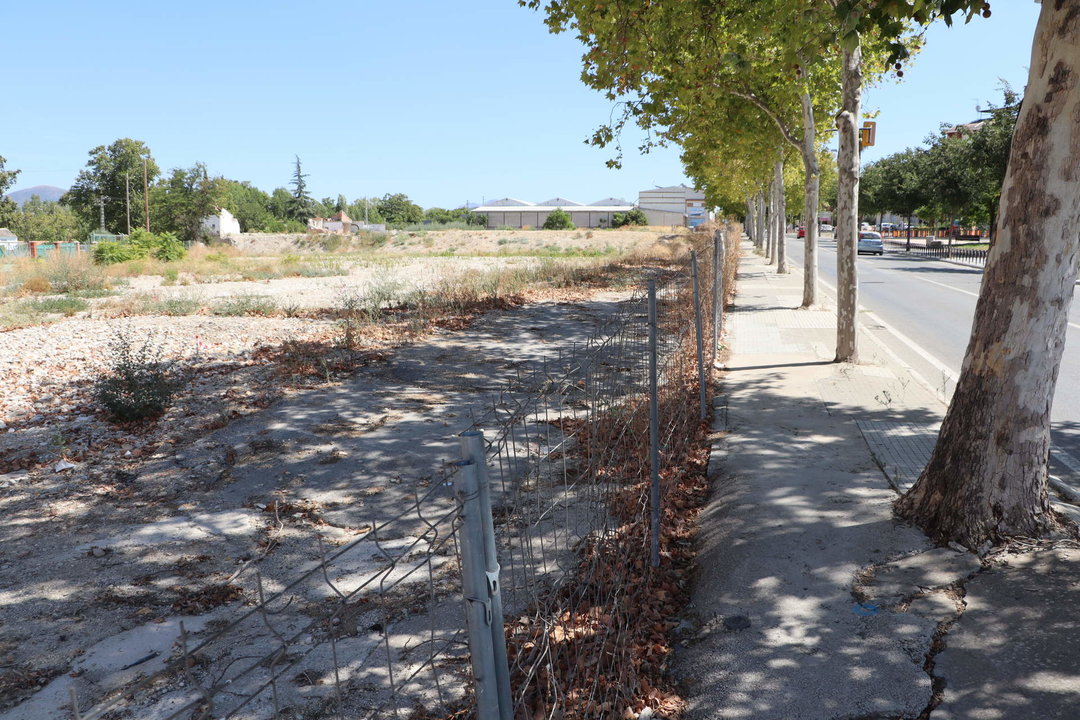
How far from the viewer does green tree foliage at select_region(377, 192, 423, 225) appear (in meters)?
153

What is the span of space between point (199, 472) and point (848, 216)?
29.5 ft

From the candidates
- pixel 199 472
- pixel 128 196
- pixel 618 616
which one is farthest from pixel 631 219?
pixel 618 616

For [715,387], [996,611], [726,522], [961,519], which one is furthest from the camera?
[715,387]

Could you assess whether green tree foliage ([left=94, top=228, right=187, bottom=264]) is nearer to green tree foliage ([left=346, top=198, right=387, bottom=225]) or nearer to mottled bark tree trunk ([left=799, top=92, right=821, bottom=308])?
mottled bark tree trunk ([left=799, top=92, right=821, bottom=308])

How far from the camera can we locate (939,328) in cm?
1592

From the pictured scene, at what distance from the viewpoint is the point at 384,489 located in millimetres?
6695

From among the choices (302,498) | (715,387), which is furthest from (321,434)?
(715,387)

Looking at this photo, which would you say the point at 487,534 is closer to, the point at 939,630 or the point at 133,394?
the point at 939,630

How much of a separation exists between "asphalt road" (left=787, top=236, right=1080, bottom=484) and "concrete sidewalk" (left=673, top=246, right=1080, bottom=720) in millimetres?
2388

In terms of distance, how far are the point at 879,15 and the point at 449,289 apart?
15024 millimetres

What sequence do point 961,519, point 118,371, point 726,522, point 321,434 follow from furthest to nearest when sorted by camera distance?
point 118,371
point 321,434
point 726,522
point 961,519

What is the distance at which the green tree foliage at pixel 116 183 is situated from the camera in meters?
82.9

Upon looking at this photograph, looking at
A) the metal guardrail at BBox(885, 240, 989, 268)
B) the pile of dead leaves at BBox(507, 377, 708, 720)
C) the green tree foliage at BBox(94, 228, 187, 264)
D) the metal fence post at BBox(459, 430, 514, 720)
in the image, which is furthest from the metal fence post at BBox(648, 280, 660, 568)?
the green tree foliage at BBox(94, 228, 187, 264)

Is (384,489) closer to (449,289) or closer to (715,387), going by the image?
(715,387)
